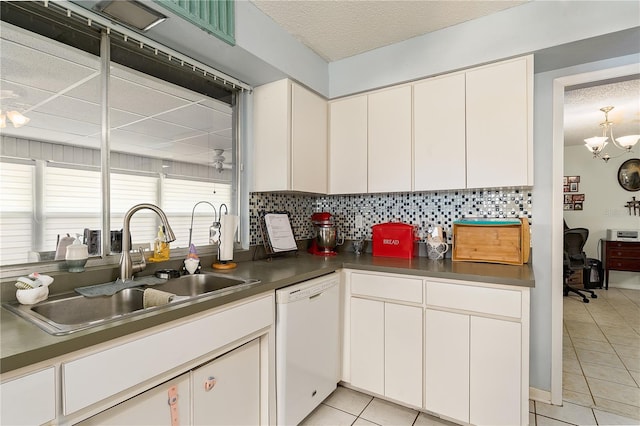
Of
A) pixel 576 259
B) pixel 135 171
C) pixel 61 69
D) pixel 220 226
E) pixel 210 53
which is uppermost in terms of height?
pixel 210 53

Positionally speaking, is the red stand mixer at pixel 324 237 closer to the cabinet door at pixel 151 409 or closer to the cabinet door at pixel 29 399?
the cabinet door at pixel 151 409

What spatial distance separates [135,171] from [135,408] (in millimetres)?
1183

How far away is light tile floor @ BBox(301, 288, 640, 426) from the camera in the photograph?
181cm

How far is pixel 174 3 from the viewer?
1411 millimetres

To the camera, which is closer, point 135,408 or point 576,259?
point 135,408

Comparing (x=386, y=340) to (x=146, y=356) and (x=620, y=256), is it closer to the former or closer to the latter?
(x=146, y=356)

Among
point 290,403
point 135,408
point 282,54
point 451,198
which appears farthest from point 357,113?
point 135,408

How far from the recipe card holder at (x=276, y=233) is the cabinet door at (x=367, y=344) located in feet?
2.14

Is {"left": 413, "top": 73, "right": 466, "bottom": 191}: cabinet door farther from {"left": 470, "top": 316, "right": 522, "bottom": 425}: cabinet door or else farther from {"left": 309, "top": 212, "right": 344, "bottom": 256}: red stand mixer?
{"left": 470, "top": 316, "right": 522, "bottom": 425}: cabinet door

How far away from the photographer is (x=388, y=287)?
1.90 metres

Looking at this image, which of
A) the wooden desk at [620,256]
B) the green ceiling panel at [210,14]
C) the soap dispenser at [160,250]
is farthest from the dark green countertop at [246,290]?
the wooden desk at [620,256]

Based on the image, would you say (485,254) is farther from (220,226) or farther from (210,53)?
(210,53)

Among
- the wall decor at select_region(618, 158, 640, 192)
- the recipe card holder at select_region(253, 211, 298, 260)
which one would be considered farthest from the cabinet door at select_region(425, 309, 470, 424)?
the wall decor at select_region(618, 158, 640, 192)

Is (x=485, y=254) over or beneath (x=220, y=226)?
beneath
